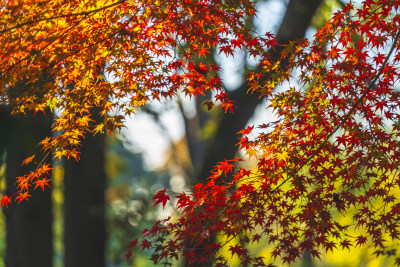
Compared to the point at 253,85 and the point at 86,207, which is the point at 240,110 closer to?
the point at 253,85

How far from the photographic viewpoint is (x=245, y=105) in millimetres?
4852

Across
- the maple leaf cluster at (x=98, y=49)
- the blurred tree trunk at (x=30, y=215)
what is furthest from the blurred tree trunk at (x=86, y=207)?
the maple leaf cluster at (x=98, y=49)

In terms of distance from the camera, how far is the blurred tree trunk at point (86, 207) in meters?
4.83

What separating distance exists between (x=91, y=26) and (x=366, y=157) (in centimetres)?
252

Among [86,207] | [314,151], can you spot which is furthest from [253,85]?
[86,207]

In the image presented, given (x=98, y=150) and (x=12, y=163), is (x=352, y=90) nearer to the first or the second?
(x=98, y=150)

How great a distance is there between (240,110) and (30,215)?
270 cm

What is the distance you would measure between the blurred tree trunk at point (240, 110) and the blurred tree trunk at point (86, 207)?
118 cm

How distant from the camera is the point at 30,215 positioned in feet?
16.1

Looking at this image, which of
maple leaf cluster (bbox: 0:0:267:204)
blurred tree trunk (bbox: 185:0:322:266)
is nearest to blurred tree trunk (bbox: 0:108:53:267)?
maple leaf cluster (bbox: 0:0:267:204)

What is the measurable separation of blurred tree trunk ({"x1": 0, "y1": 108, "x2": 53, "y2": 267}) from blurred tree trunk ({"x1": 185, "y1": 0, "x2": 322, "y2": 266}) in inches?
71.4

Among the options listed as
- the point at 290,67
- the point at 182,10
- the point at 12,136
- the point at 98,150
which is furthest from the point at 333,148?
the point at 12,136

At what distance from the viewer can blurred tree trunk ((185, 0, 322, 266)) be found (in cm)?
473

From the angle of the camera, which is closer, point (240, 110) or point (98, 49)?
point (98, 49)
